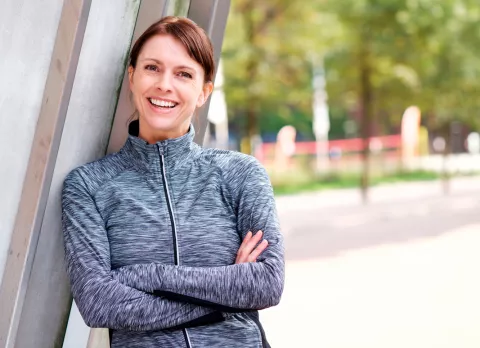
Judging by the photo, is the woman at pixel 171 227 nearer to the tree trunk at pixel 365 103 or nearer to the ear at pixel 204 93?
the ear at pixel 204 93

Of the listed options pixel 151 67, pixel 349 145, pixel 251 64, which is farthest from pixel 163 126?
pixel 349 145

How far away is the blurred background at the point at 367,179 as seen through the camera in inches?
308

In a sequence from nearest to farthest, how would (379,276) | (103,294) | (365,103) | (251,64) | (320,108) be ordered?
(103,294), (379,276), (251,64), (365,103), (320,108)

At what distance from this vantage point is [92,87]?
2496 mm

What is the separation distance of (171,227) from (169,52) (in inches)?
17.1

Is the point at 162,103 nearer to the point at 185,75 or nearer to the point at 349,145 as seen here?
the point at 185,75

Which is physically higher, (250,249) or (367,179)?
(367,179)

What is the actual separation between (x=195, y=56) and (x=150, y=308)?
0.63 meters

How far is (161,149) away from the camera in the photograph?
2340mm

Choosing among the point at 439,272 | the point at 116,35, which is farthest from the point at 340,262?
the point at 116,35

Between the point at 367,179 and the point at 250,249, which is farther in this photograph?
the point at 367,179

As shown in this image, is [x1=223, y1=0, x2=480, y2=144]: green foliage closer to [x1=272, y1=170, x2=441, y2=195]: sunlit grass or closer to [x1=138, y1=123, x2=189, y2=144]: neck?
[x1=272, y1=170, x2=441, y2=195]: sunlit grass

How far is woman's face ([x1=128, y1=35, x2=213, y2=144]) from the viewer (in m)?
2.33

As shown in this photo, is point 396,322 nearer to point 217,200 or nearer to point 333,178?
point 217,200
